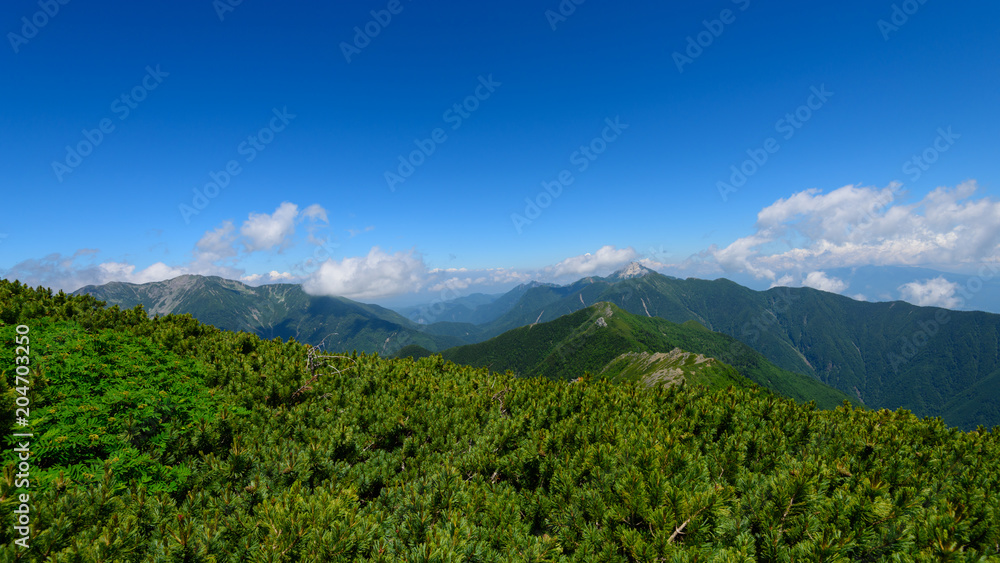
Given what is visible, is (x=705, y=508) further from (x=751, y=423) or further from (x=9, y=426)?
(x=9, y=426)

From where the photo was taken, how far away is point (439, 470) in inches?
241

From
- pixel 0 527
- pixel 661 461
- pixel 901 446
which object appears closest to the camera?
pixel 0 527

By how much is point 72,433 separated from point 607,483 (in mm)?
8194

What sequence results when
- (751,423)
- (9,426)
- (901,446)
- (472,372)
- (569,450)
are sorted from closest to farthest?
1. (9,426)
2. (569,450)
3. (901,446)
4. (751,423)
5. (472,372)

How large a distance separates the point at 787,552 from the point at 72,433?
9.89 m

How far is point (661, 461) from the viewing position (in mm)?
6016

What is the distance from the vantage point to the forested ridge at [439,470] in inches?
164

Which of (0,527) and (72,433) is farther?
(72,433)

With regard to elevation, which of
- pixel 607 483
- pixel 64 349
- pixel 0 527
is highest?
pixel 64 349

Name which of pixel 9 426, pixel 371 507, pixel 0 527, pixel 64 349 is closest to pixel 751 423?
pixel 371 507

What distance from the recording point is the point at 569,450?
7.00 meters

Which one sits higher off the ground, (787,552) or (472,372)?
(472,372)

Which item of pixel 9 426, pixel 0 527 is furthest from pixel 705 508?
pixel 9 426

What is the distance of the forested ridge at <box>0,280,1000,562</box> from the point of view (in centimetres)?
417
